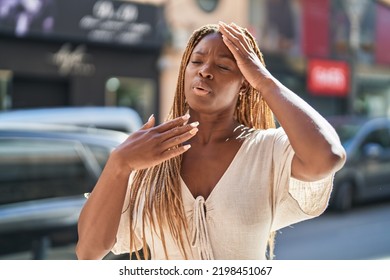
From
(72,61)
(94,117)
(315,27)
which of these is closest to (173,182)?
(94,117)

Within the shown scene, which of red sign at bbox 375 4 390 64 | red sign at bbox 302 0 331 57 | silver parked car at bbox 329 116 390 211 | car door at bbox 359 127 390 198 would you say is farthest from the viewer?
red sign at bbox 302 0 331 57

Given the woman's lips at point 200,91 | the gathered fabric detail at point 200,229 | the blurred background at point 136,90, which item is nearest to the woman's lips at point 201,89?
the woman's lips at point 200,91

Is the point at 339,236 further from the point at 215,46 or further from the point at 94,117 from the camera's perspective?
the point at 215,46

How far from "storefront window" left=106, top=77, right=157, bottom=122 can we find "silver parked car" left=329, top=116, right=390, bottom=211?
6.68 feet

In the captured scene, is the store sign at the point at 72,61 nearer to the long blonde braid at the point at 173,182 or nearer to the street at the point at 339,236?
the street at the point at 339,236

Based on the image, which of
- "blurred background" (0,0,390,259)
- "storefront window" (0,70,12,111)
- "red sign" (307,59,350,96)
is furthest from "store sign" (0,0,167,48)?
"red sign" (307,59,350,96)

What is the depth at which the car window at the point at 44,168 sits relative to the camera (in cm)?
248

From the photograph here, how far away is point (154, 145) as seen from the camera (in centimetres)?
105

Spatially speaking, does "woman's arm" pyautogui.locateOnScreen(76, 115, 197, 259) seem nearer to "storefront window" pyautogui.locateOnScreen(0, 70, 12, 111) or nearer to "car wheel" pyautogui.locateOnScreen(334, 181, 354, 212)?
"car wheel" pyautogui.locateOnScreen(334, 181, 354, 212)

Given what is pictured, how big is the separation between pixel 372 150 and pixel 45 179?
3.73 m

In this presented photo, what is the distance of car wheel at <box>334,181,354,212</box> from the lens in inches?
209

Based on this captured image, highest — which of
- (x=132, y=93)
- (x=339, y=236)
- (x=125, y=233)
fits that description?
(x=125, y=233)

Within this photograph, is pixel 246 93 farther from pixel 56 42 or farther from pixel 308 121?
pixel 56 42
